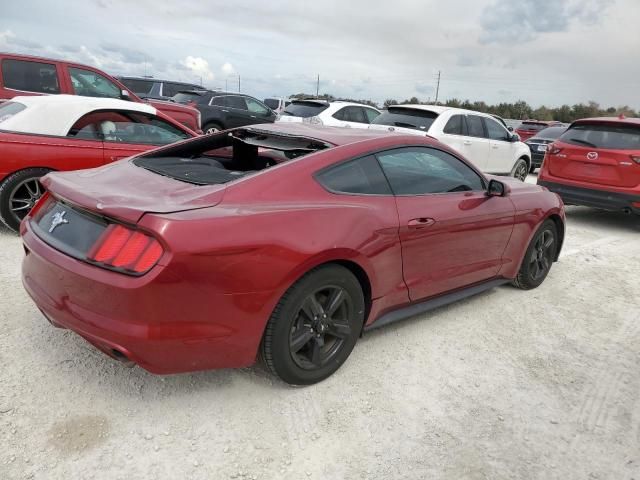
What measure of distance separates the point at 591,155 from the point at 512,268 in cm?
416

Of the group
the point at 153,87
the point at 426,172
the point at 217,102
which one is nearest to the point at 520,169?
the point at 217,102

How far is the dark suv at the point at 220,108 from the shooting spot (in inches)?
570

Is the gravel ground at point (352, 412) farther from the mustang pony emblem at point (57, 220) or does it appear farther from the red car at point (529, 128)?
the red car at point (529, 128)

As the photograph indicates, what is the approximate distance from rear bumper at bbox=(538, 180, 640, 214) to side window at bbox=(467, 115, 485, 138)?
2.12m

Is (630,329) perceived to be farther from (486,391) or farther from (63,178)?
(63,178)

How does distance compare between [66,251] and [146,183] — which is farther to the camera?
[146,183]

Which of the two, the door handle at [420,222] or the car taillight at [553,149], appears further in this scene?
the car taillight at [553,149]

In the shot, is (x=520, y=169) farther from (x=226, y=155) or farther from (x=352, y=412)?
(x=352, y=412)

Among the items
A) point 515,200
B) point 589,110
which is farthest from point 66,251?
point 589,110

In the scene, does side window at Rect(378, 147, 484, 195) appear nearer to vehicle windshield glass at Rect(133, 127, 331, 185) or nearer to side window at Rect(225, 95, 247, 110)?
vehicle windshield glass at Rect(133, 127, 331, 185)

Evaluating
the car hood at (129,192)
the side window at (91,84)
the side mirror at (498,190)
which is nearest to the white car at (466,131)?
the side window at (91,84)

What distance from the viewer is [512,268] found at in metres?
4.36

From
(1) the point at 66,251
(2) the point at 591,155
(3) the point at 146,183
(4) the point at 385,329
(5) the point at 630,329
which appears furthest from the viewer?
(2) the point at 591,155

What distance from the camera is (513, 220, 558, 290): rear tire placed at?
15.0ft
